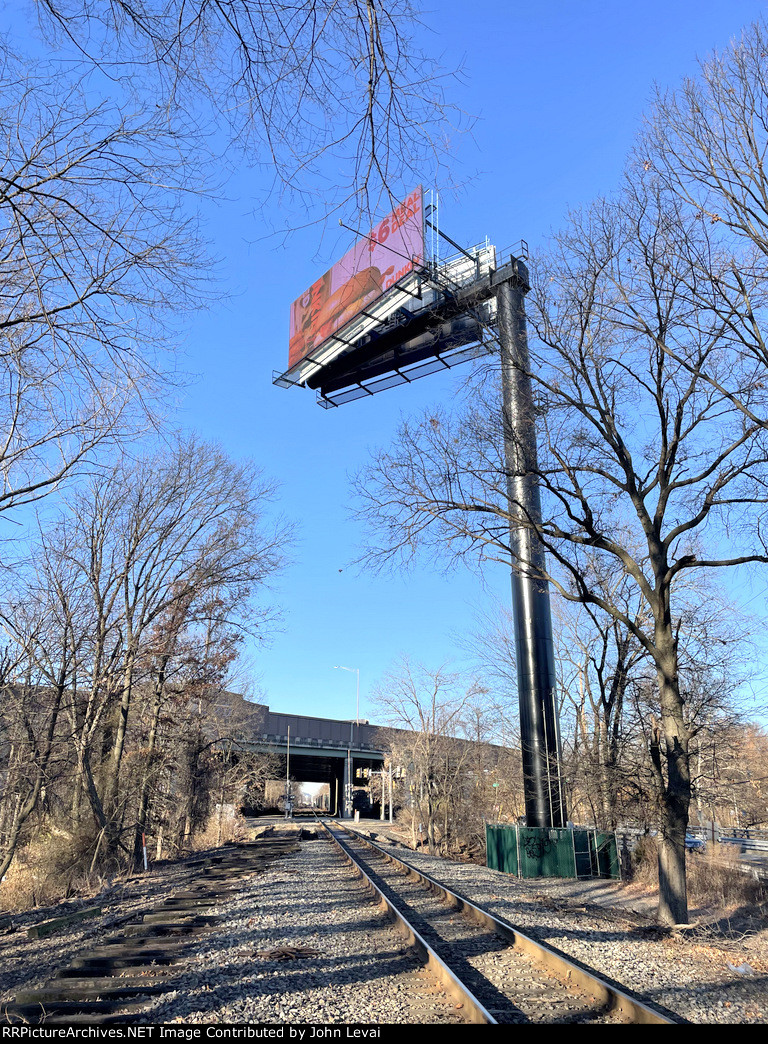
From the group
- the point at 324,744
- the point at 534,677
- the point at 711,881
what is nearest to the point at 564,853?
the point at 711,881

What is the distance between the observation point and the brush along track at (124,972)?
615cm

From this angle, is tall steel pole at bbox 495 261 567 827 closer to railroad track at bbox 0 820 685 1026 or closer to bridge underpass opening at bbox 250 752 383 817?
railroad track at bbox 0 820 685 1026

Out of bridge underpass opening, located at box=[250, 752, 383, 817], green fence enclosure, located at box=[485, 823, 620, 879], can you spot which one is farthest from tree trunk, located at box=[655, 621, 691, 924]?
bridge underpass opening, located at box=[250, 752, 383, 817]

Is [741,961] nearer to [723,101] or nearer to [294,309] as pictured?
[723,101]

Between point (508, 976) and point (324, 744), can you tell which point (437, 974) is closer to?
point (508, 976)

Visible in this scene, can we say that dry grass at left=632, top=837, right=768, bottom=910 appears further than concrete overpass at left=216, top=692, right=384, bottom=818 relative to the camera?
No

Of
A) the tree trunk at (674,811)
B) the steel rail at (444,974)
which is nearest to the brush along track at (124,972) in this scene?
the steel rail at (444,974)

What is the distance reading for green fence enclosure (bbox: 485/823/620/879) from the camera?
22734mm

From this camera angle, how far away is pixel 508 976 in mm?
7824

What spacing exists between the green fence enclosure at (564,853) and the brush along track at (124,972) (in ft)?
42.0

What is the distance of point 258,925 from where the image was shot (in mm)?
10641

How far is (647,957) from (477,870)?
14.7 m

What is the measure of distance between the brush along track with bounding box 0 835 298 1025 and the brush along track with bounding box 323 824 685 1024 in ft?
10.0

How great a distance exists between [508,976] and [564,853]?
55.4 ft
